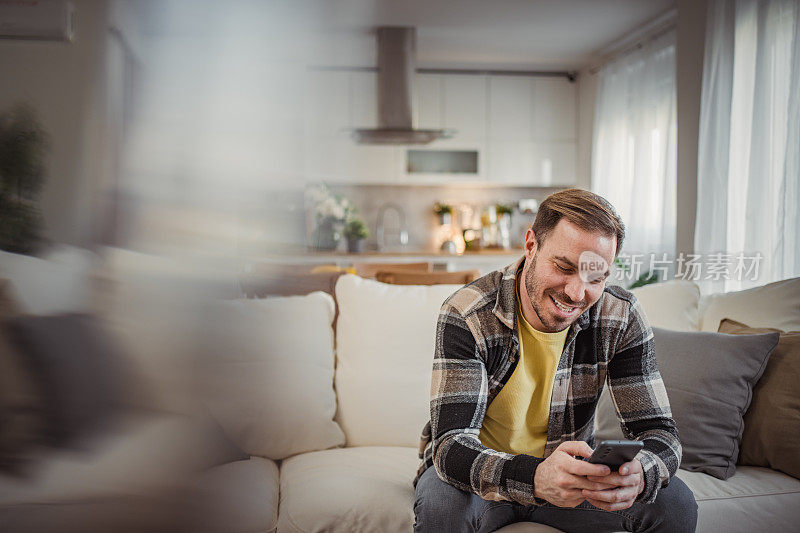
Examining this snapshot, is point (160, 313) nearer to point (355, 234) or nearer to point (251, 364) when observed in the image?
point (251, 364)

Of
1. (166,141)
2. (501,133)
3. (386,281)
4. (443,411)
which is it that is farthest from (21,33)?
(501,133)

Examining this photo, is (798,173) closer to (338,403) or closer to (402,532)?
(338,403)

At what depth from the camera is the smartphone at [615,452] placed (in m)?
0.89

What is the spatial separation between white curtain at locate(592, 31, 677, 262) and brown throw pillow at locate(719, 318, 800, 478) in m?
2.74

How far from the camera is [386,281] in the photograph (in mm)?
2293

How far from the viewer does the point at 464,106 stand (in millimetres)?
5645

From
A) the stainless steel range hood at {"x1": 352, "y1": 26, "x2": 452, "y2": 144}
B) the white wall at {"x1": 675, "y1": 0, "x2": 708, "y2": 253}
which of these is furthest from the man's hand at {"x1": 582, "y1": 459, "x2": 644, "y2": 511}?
the stainless steel range hood at {"x1": 352, "y1": 26, "x2": 452, "y2": 144}

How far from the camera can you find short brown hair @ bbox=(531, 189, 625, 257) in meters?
1.11

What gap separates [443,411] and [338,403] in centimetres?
70

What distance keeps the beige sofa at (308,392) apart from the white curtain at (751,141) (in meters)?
1.11

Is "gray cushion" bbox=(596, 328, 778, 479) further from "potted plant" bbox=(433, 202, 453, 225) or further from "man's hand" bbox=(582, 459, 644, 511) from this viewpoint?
"potted plant" bbox=(433, 202, 453, 225)

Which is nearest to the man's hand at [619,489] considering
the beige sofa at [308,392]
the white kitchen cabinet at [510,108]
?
the beige sofa at [308,392]

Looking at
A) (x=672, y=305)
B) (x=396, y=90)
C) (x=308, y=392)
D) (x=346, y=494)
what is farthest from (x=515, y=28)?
(x=346, y=494)

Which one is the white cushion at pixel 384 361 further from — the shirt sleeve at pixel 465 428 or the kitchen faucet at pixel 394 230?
the kitchen faucet at pixel 394 230
